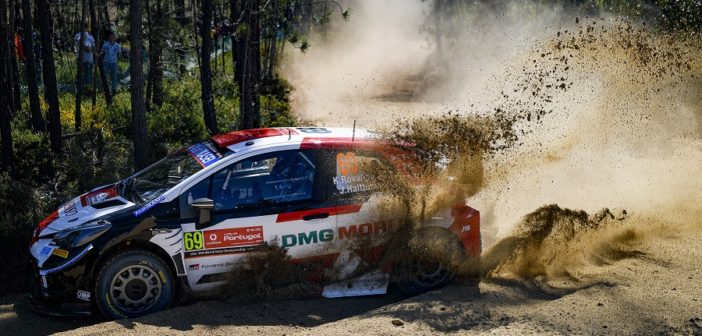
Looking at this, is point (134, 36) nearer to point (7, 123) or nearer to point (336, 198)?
point (7, 123)

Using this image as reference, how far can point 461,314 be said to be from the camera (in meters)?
7.18

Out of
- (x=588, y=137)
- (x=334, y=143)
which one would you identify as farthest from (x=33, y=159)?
(x=588, y=137)

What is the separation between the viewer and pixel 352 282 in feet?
25.2

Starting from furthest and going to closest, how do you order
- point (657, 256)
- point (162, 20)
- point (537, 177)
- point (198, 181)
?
point (162, 20)
point (537, 177)
point (657, 256)
point (198, 181)

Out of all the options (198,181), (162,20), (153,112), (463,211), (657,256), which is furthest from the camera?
(162,20)

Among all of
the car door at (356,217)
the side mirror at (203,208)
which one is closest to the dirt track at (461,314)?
the car door at (356,217)

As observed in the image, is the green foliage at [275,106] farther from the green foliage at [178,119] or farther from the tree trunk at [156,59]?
the tree trunk at [156,59]

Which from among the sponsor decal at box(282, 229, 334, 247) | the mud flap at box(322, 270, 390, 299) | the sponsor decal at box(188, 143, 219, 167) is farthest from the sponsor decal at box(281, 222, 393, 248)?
the sponsor decal at box(188, 143, 219, 167)

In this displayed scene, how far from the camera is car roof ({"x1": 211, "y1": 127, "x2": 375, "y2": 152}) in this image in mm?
7610

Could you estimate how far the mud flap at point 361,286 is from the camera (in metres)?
7.62

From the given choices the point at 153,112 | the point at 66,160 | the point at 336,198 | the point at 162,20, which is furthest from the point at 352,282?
the point at 162,20

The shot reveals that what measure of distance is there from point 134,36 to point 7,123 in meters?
2.32

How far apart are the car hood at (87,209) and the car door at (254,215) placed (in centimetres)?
68

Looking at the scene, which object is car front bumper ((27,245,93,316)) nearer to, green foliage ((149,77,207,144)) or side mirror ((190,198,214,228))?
side mirror ((190,198,214,228))
